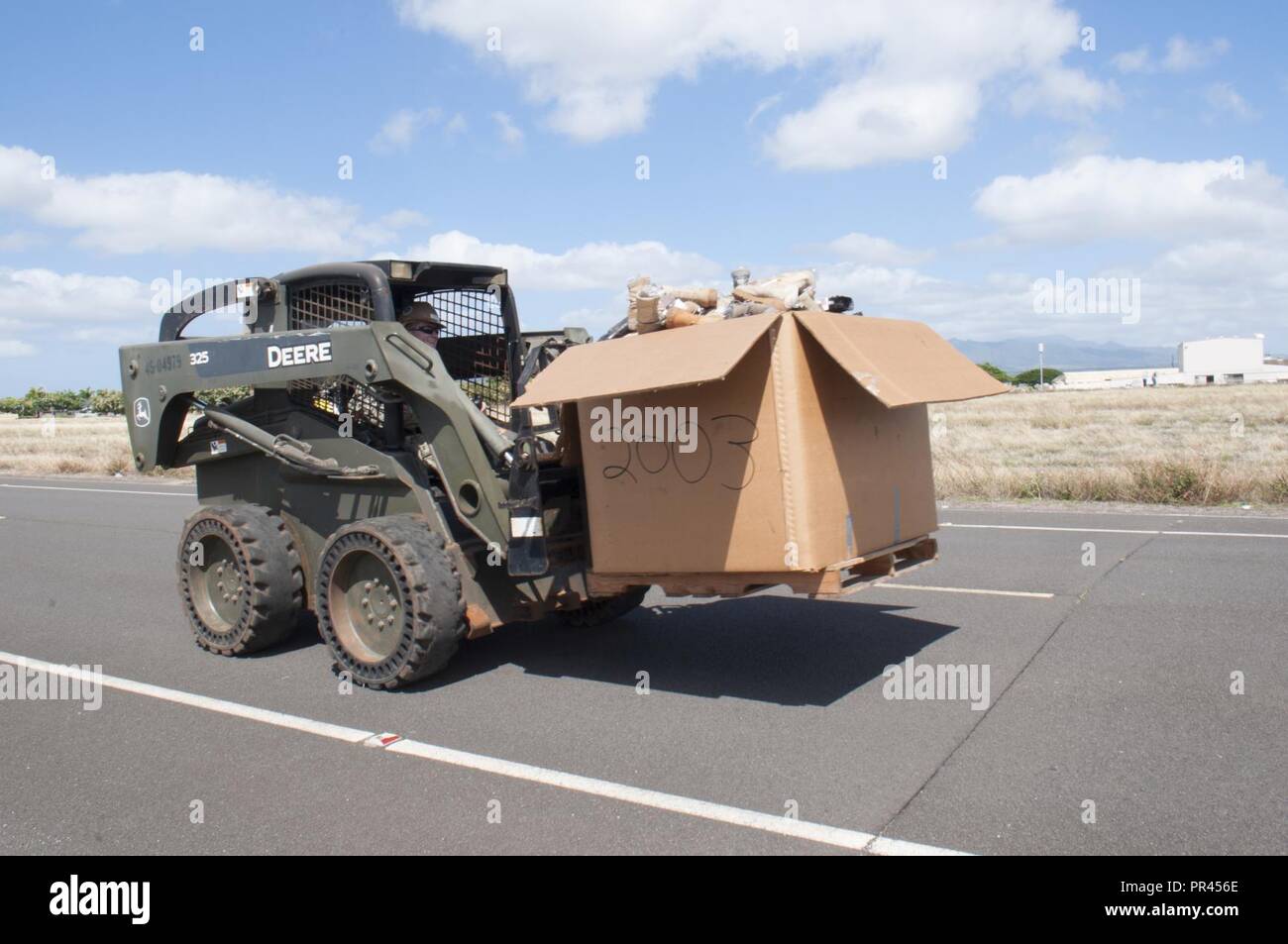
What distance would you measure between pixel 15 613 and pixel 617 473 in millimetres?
6427

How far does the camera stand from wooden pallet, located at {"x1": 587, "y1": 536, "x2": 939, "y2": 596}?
17.1ft

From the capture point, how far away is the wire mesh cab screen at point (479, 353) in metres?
7.54

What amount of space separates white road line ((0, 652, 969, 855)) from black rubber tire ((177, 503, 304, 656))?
2.07ft

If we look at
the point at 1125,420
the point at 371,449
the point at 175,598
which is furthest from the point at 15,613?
the point at 1125,420

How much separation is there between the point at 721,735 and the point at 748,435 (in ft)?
4.94

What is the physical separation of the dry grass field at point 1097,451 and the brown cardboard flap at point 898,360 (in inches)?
367

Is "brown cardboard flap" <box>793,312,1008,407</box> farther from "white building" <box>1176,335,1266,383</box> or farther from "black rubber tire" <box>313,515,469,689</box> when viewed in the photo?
"white building" <box>1176,335,1266,383</box>

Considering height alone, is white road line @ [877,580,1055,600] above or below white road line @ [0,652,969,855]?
above

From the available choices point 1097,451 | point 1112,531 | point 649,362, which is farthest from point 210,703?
point 1097,451

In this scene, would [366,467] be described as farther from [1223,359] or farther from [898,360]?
[1223,359]

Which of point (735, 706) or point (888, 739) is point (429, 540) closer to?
point (735, 706)
